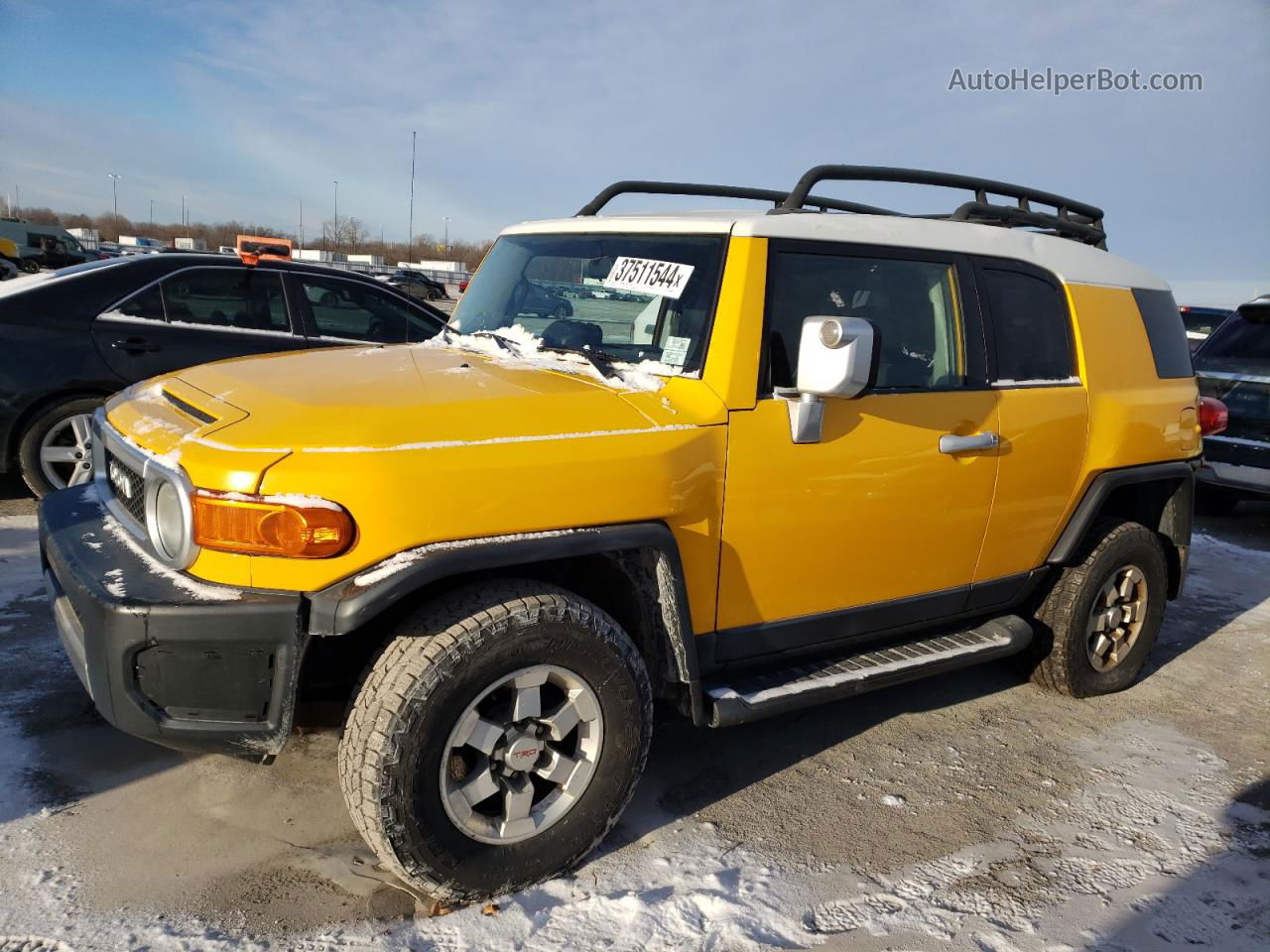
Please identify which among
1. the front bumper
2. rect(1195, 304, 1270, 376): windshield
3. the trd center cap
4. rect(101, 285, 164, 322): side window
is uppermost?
rect(1195, 304, 1270, 376): windshield

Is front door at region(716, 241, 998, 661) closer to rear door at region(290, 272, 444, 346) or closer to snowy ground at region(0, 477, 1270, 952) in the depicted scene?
snowy ground at region(0, 477, 1270, 952)

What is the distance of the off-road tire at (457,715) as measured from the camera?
96.8 inches

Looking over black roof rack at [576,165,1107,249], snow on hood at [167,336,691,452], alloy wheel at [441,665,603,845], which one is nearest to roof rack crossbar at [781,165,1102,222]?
black roof rack at [576,165,1107,249]

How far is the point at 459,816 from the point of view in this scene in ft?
8.55

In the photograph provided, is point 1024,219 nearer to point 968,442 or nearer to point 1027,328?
point 1027,328

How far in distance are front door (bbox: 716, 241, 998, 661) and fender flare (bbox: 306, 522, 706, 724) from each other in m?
0.20

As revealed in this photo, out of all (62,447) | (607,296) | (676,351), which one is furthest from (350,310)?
(676,351)

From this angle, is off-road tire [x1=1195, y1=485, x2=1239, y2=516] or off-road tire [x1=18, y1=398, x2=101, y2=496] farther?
off-road tire [x1=1195, y1=485, x2=1239, y2=516]

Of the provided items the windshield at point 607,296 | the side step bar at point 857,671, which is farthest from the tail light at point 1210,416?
the windshield at point 607,296

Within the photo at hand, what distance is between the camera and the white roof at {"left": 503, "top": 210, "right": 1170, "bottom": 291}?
3213 millimetres

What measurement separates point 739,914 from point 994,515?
1.83 m

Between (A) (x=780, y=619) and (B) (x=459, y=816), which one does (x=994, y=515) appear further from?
(B) (x=459, y=816)

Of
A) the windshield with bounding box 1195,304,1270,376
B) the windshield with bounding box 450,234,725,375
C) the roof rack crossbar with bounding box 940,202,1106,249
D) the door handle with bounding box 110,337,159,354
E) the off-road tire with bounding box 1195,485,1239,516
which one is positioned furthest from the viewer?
the off-road tire with bounding box 1195,485,1239,516

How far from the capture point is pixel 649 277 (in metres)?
3.32
